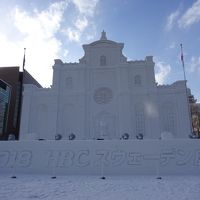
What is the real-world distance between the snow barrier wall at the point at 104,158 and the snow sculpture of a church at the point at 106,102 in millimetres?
16320

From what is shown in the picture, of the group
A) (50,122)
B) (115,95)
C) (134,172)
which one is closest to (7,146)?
(134,172)

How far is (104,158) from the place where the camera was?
1419cm

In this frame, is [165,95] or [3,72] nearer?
[165,95]

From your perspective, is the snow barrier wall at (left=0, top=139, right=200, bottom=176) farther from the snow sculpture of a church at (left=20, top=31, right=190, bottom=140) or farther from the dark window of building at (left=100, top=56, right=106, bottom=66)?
the dark window of building at (left=100, top=56, right=106, bottom=66)

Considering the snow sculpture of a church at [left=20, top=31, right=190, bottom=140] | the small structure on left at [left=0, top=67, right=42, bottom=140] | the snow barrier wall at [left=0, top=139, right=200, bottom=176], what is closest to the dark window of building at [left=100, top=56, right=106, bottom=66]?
the snow sculpture of a church at [left=20, top=31, right=190, bottom=140]

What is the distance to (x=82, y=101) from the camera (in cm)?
3359

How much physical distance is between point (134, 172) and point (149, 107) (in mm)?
19734

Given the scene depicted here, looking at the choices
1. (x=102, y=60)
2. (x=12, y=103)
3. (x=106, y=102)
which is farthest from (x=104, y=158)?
(x=12, y=103)

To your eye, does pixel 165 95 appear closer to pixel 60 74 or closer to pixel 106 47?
pixel 106 47

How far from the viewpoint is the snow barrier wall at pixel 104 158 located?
13.7 m

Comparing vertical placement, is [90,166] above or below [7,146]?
below

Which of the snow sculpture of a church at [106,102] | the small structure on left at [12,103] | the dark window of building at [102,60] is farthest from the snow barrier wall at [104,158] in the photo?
the dark window of building at [102,60]

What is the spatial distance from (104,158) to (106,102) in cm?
1972

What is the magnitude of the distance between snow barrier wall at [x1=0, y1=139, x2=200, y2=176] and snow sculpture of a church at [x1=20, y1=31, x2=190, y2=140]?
1632 centimetres
